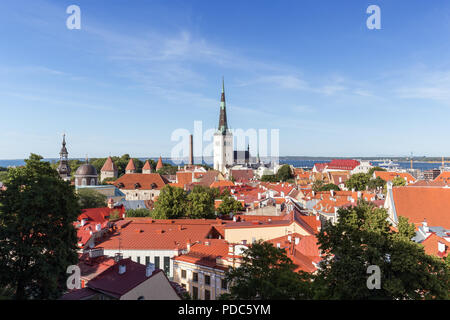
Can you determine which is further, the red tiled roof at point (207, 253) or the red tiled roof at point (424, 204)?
the red tiled roof at point (424, 204)

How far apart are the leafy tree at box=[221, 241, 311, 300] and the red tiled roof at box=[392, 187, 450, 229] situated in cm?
2481

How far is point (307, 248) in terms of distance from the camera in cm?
2536

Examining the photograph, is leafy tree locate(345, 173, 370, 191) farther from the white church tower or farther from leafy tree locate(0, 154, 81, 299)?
the white church tower

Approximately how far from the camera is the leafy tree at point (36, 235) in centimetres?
1555

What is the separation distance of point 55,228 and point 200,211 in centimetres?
2797

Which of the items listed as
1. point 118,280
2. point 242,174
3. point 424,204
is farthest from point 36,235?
point 242,174

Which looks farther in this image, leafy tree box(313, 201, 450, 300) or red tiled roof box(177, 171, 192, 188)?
red tiled roof box(177, 171, 192, 188)

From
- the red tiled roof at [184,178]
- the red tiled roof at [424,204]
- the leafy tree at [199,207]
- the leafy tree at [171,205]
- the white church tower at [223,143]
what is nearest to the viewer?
the red tiled roof at [424,204]

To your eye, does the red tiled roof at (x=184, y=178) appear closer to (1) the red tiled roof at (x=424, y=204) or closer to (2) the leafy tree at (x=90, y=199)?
(2) the leafy tree at (x=90, y=199)

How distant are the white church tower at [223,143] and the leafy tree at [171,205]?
113 m

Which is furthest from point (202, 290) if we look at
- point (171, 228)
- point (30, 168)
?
point (30, 168)

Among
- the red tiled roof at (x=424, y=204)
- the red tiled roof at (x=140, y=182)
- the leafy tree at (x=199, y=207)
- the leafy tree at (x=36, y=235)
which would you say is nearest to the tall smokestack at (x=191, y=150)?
the red tiled roof at (x=140, y=182)

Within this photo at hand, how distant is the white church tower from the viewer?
159375 mm

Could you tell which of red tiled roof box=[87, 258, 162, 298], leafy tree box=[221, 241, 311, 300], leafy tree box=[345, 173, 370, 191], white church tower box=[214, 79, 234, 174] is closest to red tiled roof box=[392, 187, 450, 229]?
leafy tree box=[221, 241, 311, 300]
